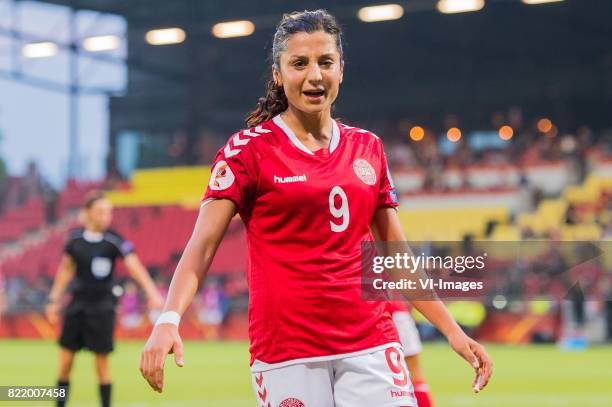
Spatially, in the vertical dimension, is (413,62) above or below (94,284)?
above

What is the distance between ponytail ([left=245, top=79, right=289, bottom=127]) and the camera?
4207mm

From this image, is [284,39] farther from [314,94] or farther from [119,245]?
[119,245]

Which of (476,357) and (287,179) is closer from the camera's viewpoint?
(287,179)

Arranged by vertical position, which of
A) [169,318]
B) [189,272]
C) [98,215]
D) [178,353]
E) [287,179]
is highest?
[98,215]

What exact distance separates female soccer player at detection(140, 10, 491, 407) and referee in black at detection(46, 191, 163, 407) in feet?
21.8

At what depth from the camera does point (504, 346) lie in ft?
74.5

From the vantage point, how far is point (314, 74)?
153 inches

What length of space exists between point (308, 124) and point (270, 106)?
0.80ft

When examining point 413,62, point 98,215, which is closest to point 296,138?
point 98,215

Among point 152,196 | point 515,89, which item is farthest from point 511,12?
point 152,196

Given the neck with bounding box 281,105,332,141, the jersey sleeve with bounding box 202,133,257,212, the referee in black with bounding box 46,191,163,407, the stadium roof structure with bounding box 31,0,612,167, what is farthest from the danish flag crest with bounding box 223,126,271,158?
the stadium roof structure with bounding box 31,0,612,167

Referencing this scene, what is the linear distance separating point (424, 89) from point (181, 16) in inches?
393

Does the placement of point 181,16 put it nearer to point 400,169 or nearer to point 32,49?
point 32,49

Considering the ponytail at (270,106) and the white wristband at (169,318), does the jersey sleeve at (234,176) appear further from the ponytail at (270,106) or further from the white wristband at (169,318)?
the white wristband at (169,318)
